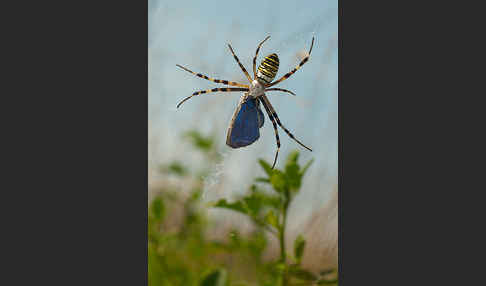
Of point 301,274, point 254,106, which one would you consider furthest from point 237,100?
point 301,274

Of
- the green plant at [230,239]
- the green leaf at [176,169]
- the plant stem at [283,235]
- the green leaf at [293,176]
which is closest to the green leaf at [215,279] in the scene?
the green plant at [230,239]

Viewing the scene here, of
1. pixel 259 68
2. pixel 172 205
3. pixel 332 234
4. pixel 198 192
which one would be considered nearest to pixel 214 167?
pixel 198 192

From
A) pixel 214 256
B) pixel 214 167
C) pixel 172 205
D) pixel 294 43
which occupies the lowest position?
pixel 214 256

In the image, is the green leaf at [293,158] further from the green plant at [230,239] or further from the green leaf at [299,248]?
the green leaf at [299,248]

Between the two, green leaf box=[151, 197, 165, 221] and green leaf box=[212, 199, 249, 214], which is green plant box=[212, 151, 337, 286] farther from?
green leaf box=[151, 197, 165, 221]

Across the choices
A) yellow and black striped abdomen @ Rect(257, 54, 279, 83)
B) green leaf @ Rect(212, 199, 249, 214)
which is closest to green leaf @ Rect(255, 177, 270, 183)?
green leaf @ Rect(212, 199, 249, 214)

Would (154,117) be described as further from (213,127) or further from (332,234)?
(332,234)
